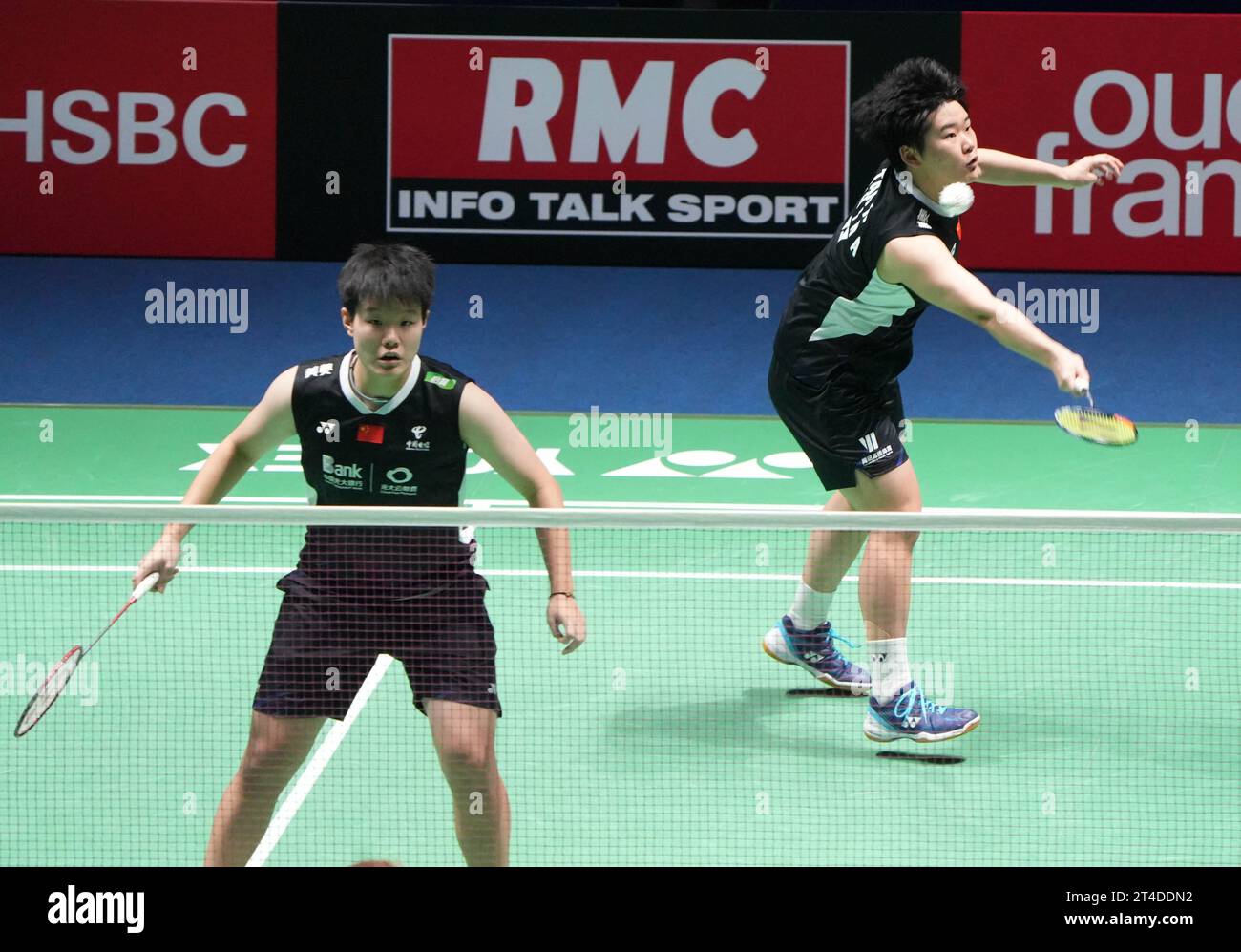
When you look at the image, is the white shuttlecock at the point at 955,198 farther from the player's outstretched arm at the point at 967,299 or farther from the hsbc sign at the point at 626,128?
the hsbc sign at the point at 626,128

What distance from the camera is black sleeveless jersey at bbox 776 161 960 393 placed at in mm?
5562

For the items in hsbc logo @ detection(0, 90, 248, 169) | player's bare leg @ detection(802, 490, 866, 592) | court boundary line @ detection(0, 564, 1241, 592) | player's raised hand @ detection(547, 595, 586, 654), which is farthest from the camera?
hsbc logo @ detection(0, 90, 248, 169)

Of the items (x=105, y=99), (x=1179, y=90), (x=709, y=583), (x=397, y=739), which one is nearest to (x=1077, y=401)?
(x=1179, y=90)

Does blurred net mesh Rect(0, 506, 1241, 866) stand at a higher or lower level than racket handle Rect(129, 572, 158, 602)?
lower

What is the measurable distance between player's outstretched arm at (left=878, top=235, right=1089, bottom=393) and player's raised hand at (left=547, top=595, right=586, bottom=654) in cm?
133

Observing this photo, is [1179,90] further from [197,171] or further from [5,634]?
[5,634]

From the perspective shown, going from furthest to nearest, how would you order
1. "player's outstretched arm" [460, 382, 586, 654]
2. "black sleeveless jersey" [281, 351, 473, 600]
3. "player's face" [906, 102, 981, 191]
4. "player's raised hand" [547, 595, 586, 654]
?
"player's face" [906, 102, 981, 191] → "black sleeveless jersey" [281, 351, 473, 600] → "player's outstretched arm" [460, 382, 586, 654] → "player's raised hand" [547, 595, 586, 654]

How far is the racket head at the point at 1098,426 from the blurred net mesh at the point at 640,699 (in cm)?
26

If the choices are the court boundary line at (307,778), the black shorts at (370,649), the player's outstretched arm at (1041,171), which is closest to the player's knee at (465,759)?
the black shorts at (370,649)

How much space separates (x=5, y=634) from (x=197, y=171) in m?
6.07

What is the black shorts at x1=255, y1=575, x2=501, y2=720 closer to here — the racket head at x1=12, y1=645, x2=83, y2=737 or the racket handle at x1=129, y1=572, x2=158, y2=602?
the racket handle at x1=129, y1=572, x2=158, y2=602

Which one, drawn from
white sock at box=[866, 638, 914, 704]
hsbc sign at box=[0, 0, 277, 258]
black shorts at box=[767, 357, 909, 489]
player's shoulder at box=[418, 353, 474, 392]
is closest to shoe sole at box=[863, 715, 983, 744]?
white sock at box=[866, 638, 914, 704]

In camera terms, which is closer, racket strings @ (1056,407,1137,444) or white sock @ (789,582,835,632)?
racket strings @ (1056,407,1137,444)

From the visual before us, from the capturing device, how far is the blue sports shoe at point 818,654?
6.14 meters
